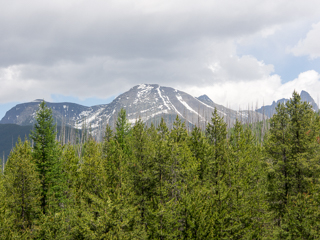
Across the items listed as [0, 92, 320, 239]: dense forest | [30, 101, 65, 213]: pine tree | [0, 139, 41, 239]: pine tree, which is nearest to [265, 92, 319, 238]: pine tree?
[0, 92, 320, 239]: dense forest

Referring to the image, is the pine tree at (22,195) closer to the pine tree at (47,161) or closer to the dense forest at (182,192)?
the dense forest at (182,192)

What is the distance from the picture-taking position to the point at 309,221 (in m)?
14.9

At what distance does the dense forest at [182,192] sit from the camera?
15977 millimetres

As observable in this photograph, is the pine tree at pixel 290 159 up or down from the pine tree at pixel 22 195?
up

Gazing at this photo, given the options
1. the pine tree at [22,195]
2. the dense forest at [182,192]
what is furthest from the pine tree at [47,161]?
the pine tree at [22,195]

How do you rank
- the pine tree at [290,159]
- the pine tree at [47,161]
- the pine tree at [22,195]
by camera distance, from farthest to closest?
the pine tree at [47,161] → the pine tree at [22,195] → the pine tree at [290,159]

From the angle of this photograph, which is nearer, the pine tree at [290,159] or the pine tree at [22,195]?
the pine tree at [290,159]

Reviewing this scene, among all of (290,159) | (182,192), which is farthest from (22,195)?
(290,159)

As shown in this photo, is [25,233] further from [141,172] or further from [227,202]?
[227,202]

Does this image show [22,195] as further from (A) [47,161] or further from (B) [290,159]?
(B) [290,159]

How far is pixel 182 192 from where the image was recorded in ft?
57.0

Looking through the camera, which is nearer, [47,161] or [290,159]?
[290,159]

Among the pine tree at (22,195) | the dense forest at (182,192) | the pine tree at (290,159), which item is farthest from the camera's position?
the pine tree at (22,195)

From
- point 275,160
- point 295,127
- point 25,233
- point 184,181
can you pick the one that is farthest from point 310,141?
point 25,233
